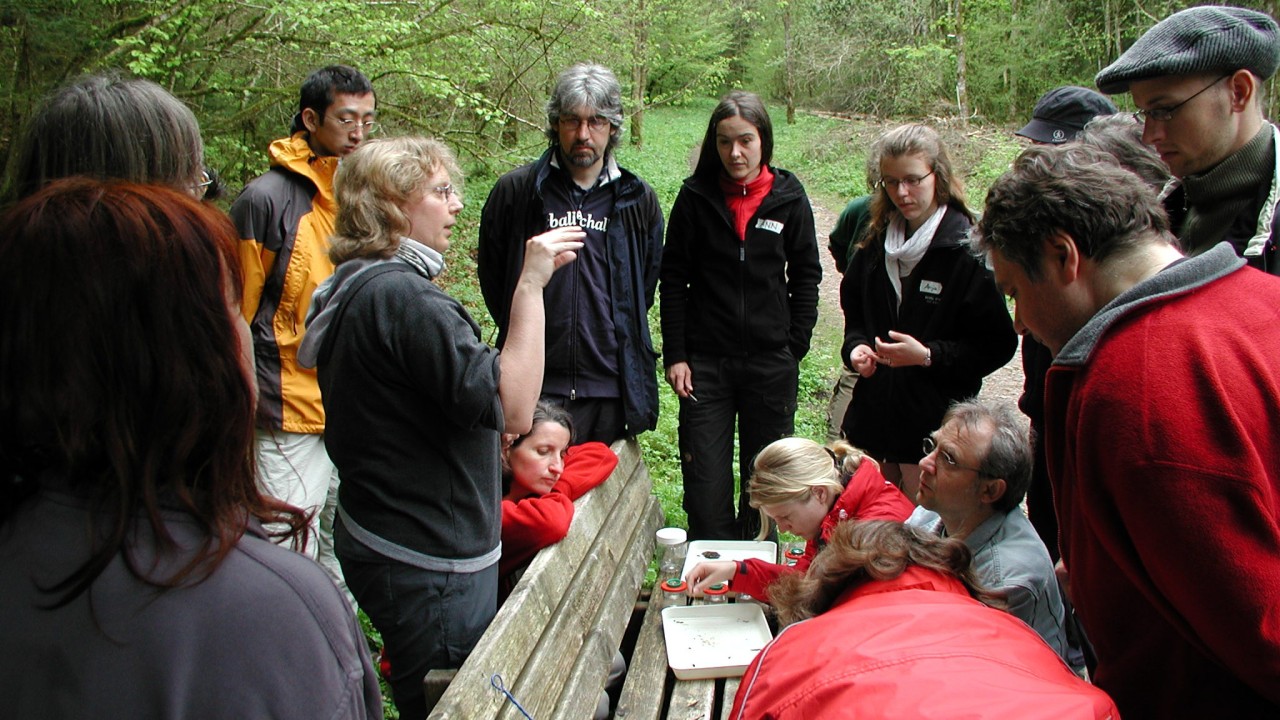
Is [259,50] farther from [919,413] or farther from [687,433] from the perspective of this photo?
[919,413]

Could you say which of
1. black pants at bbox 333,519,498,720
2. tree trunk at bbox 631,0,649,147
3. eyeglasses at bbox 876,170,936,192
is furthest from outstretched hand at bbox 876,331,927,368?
tree trunk at bbox 631,0,649,147

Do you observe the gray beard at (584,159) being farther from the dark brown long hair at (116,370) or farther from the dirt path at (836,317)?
the dark brown long hair at (116,370)

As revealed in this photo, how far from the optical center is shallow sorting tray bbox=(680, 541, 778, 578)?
374 cm

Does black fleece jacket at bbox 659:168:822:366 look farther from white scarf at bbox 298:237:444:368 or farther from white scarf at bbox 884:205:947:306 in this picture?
white scarf at bbox 298:237:444:368

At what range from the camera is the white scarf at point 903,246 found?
353 cm

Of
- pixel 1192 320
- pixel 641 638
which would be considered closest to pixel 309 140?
pixel 641 638

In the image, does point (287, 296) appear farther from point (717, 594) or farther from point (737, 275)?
point (717, 594)

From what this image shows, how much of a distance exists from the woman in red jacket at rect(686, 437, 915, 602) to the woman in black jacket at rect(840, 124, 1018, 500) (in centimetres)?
50

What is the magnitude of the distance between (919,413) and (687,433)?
3.46ft

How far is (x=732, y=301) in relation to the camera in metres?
4.01

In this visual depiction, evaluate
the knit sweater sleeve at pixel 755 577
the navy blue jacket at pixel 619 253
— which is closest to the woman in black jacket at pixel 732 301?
the navy blue jacket at pixel 619 253

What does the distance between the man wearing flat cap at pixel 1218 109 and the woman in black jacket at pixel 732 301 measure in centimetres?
179

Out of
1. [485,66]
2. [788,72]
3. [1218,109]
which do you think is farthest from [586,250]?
[788,72]

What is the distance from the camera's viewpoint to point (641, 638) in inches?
124
